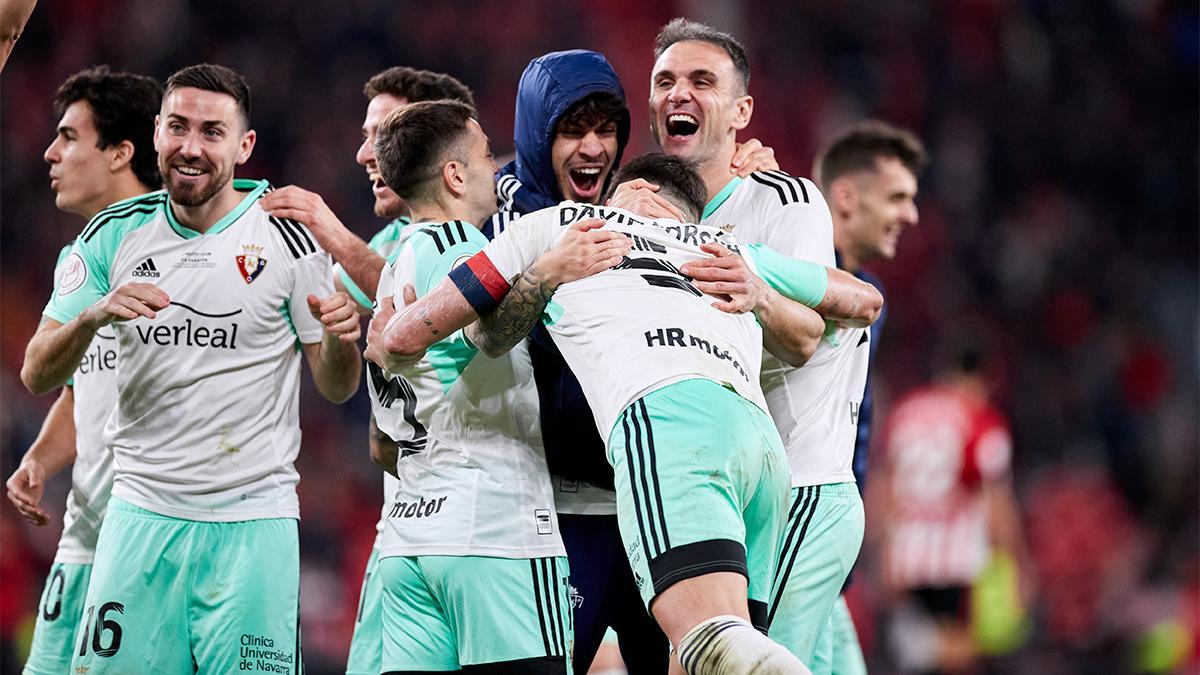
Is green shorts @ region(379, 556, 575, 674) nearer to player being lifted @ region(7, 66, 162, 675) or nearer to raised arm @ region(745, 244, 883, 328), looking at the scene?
raised arm @ region(745, 244, 883, 328)

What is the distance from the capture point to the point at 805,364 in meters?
5.55

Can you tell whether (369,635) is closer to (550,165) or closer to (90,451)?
(90,451)

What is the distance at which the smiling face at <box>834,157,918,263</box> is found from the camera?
24.4ft

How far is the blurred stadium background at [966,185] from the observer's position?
1342 centimetres

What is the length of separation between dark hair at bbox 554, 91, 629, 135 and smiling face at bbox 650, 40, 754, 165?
14cm

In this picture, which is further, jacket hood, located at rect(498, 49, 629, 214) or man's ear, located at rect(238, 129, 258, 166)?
man's ear, located at rect(238, 129, 258, 166)

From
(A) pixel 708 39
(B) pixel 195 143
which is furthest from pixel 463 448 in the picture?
(A) pixel 708 39

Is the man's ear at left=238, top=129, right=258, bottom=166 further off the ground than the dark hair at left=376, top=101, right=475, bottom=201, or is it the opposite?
the man's ear at left=238, top=129, right=258, bottom=166

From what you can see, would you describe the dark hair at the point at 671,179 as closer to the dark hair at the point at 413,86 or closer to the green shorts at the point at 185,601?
the dark hair at the point at 413,86

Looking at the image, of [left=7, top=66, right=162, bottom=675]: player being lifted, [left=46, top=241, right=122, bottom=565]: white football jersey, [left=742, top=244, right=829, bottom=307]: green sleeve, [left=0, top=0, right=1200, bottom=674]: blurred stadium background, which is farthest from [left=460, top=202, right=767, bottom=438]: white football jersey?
[left=0, top=0, right=1200, bottom=674]: blurred stadium background

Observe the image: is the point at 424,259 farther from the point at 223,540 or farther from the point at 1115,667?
the point at 1115,667

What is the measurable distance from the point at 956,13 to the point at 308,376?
9858 mm

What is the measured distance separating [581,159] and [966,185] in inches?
494

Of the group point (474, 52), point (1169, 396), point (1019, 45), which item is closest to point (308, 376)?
point (474, 52)
